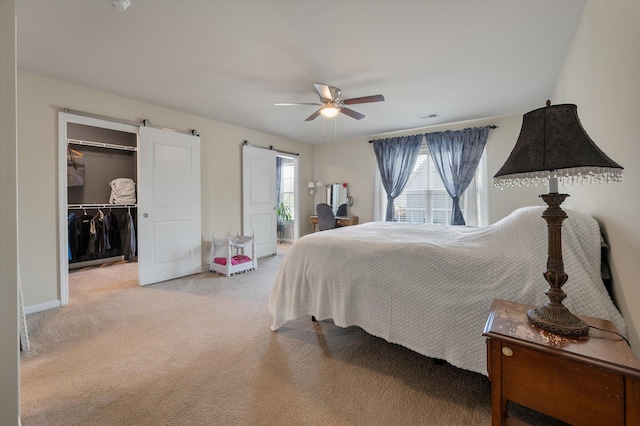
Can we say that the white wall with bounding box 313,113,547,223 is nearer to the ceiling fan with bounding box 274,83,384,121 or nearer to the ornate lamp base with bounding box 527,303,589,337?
the ceiling fan with bounding box 274,83,384,121

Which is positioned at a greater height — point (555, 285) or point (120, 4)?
point (120, 4)

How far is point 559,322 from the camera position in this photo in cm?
102

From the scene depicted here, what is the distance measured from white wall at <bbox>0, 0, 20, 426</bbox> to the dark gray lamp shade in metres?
2.02

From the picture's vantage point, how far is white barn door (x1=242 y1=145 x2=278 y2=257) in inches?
193

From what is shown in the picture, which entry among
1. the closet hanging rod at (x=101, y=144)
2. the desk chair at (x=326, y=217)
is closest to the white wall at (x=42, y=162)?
the closet hanging rod at (x=101, y=144)

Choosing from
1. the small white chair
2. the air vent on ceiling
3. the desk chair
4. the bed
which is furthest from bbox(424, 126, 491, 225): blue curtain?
the small white chair

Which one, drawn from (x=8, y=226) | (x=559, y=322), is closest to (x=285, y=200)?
(x=8, y=226)

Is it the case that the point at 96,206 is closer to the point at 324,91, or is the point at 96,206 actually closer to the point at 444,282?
the point at 324,91

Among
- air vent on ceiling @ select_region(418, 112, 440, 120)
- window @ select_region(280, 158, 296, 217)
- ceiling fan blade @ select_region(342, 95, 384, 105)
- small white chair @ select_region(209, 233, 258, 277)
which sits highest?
air vent on ceiling @ select_region(418, 112, 440, 120)

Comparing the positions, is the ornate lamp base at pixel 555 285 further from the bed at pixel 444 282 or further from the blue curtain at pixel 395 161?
the blue curtain at pixel 395 161

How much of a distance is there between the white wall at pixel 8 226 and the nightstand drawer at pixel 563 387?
6.57 feet

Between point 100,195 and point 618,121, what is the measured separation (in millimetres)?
6656

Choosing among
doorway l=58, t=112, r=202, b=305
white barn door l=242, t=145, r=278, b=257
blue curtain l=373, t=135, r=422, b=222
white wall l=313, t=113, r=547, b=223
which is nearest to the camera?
doorway l=58, t=112, r=202, b=305

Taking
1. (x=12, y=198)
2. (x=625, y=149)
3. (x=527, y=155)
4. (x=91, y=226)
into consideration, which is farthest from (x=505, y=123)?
(x=91, y=226)
